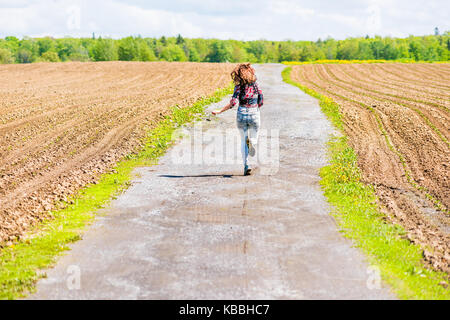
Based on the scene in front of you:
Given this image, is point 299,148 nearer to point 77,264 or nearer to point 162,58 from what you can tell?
point 77,264

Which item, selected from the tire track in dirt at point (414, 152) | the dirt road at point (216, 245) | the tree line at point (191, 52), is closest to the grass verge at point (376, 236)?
the dirt road at point (216, 245)

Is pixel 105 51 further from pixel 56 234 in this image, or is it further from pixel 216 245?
pixel 216 245

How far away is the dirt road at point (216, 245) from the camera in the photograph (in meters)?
5.36

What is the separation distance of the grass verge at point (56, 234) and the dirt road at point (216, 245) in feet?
0.66

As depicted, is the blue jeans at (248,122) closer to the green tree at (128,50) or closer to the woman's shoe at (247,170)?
the woman's shoe at (247,170)

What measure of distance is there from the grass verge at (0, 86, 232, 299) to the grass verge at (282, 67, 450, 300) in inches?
159

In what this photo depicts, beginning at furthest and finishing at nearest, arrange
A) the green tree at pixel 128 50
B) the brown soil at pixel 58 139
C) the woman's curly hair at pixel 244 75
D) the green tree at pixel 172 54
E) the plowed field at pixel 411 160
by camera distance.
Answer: the green tree at pixel 172 54, the green tree at pixel 128 50, the woman's curly hair at pixel 244 75, the brown soil at pixel 58 139, the plowed field at pixel 411 160

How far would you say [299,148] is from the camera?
536 inches

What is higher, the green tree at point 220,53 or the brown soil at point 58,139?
the green tree at point 220,53

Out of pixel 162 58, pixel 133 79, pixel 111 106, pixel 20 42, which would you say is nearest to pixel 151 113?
pixel 111 106

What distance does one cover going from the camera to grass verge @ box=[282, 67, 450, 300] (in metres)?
5.56

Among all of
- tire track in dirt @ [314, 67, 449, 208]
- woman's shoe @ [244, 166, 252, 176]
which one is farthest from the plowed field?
woman's shoe @ [244, 166, 252, 176]

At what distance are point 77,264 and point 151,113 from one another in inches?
621

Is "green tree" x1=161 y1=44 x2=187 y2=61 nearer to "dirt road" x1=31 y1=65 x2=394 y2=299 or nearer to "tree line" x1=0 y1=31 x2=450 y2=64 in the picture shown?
"tree line" x1=0 y1=31 x2=450 y2=64
